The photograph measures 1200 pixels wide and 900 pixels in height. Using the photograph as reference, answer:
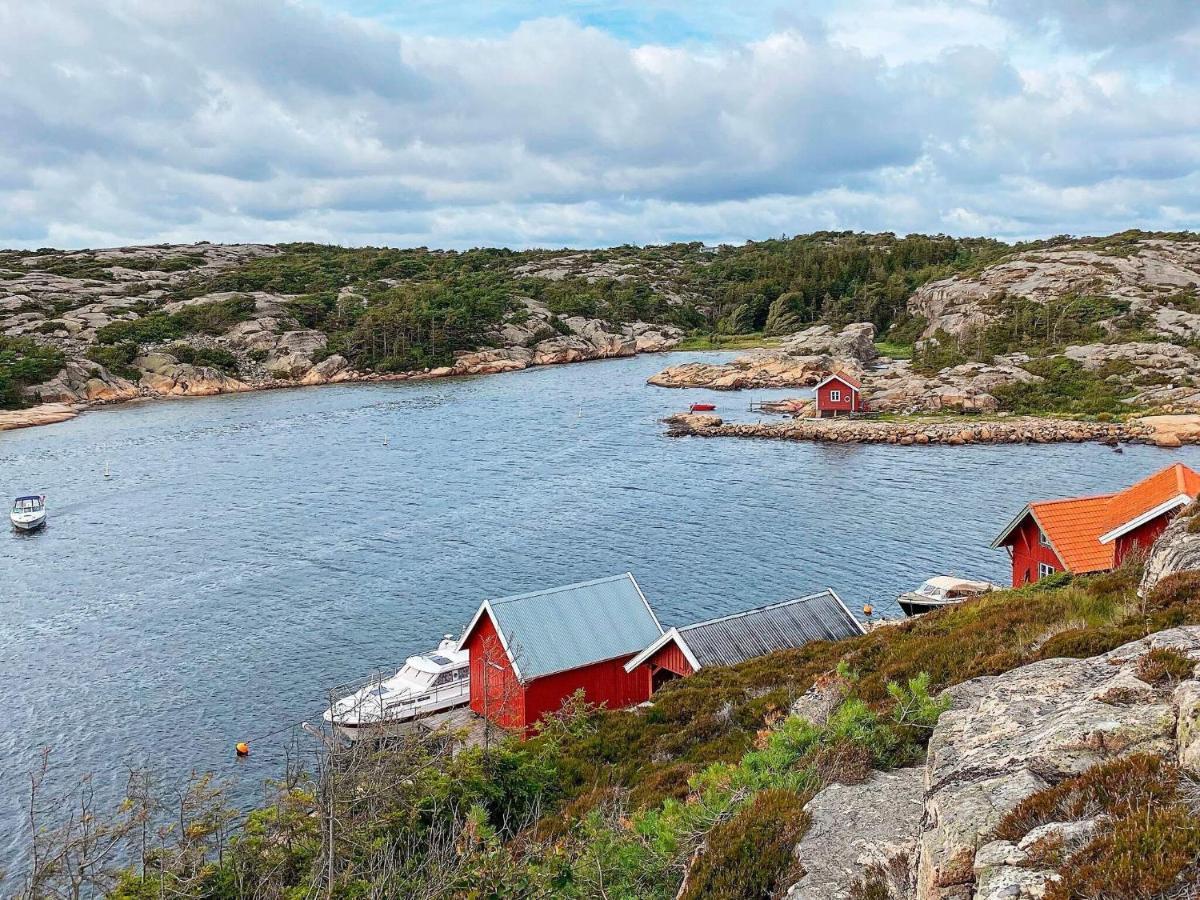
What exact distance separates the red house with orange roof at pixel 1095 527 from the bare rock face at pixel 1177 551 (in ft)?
29.1

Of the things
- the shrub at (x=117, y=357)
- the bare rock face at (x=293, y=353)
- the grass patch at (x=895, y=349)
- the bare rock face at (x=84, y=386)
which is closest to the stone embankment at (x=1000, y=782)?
the bare rock face at (x=84, y=386)

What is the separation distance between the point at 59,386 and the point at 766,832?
104 m

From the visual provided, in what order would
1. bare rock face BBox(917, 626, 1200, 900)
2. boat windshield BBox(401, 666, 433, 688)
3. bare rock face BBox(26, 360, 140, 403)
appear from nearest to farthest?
1. bare rock face BBox(917, 626, 1200, 900)
2. boat windshield BBox(401, 666, 433, 688)
3. bare rock face BBox(26, 360, 140, 403)

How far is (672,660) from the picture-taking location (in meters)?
24.5

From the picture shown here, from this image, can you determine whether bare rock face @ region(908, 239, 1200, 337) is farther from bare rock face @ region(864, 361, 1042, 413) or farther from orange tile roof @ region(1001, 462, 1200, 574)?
orange tile roof @ region(1001, 462, 1200, 574)

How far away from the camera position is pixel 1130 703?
7715mm

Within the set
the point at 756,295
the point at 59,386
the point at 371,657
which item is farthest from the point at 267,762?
the point at 756,295

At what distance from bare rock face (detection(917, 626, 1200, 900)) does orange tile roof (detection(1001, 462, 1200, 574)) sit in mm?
16613

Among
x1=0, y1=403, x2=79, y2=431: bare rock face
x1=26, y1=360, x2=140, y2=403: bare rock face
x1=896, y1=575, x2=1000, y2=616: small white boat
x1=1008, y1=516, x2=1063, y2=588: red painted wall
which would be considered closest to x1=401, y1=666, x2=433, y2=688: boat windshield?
x1=896, y1=575, x2=1000, y2=616: small white boat

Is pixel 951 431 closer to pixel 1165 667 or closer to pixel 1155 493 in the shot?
pixel 1155 493

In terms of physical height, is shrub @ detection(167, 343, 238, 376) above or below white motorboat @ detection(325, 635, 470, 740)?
above

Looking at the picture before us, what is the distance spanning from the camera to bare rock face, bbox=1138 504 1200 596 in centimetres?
1302

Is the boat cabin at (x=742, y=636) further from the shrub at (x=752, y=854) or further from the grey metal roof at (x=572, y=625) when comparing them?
the shrub at (x=752, y=854)

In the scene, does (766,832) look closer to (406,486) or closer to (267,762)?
(267,762)
